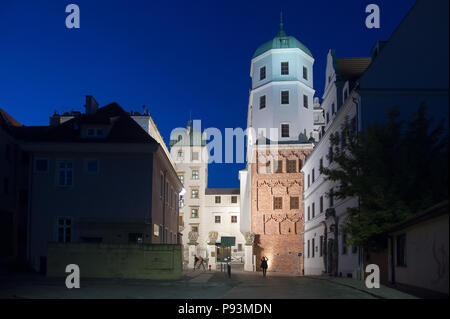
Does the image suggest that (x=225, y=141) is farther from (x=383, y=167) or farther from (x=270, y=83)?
(x=383, y=167)

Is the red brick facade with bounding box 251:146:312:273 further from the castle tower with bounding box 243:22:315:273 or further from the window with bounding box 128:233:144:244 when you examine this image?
the window with bounding box 128:233:144:244

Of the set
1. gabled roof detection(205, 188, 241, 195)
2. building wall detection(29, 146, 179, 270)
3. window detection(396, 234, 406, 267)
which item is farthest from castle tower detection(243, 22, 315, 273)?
window detection(396, 234, 406, 267)

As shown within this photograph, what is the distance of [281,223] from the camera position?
213 ft

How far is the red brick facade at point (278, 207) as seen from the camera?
64.0 m

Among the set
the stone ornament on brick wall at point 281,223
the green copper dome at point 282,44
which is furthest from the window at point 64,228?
the green copper dome at point 282,44

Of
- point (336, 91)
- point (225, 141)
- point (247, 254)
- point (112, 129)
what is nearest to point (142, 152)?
point (112, 129)

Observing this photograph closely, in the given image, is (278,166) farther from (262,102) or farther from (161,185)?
(161,185)

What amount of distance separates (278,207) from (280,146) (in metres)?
7.25

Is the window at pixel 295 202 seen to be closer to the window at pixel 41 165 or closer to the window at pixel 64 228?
the window at pixel 64 228

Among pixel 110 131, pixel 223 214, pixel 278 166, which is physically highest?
pixel 278 166

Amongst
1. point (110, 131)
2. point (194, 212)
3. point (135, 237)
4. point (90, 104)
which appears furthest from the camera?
point (194, 212)

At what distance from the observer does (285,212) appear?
214 feet

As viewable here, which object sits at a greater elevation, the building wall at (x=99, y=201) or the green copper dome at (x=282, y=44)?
the green copper dome at (x=282, y=44)

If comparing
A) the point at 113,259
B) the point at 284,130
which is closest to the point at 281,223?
the point at 284,130
